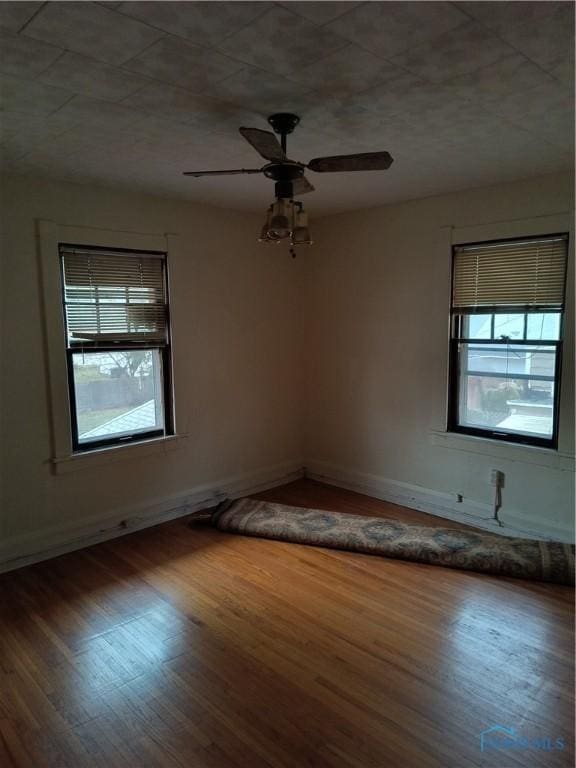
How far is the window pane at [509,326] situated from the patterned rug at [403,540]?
60.1 inches

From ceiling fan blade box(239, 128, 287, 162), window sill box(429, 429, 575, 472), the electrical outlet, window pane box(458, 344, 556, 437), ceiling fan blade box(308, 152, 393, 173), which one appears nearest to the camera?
ceiling fan blade box(239, 128, 287, 162)

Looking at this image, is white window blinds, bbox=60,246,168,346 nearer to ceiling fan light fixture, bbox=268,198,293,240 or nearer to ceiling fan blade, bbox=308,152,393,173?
ceiling fan light fixture, bbox=268,198,293,240

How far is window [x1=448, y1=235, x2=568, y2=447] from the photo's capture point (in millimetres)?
3588

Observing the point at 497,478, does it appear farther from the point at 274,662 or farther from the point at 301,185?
the point at 301,185

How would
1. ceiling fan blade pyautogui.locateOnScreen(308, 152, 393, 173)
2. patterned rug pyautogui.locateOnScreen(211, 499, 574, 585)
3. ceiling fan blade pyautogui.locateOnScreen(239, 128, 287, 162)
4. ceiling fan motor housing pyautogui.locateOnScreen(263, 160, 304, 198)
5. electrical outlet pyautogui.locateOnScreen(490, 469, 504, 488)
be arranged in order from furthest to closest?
1. electrical outlet pyautogui.locateOnScreen(490, 469, 504, 488)
2. patterned rug pyautogui.locateOnScreen(211, 499, 574, 585)
3. ceiling fan motor housing pyautogui.locateOnScreen(263, 160, 304, 198)
4. ceiling fan blade pyautogui.locateOnScreen(308, 152, 393, 173)
5. ceiling fan blade pyautogui.locateOnScreen(239, 128, 287, 162)

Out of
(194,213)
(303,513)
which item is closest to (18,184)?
A: (194,213)

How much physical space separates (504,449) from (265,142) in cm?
291

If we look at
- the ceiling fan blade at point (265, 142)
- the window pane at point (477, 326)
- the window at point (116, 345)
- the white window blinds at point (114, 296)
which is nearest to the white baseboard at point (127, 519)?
the window at point (116, 345)

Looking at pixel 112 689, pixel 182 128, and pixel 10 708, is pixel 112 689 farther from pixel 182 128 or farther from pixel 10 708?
pixel 182 128

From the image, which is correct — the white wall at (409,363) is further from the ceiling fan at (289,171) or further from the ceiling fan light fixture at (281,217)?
the ceiling fan light fixture at (281,217)

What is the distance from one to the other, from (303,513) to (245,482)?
0.82 meters

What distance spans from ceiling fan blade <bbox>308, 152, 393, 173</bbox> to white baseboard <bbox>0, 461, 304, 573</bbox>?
301 centimetres

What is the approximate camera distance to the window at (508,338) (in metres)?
3.59

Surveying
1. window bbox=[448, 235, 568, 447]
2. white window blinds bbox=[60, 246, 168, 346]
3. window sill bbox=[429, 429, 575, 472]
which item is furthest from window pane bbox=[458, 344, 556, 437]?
white window blinds bbox=[60, 246, 168, 346]
